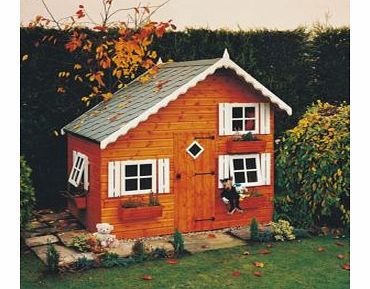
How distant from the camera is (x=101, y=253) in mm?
7824

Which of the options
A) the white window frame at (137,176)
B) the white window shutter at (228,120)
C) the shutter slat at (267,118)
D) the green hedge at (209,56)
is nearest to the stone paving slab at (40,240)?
the green hedge at (209,56)

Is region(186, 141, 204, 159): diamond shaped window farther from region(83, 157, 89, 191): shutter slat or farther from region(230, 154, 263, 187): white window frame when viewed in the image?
region(83, 157, 89, 191): shutter slat

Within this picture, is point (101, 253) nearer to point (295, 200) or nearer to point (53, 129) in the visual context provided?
point (53, 129)

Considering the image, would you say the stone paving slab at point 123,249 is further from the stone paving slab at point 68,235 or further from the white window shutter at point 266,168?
the white window shutter at point 266,168

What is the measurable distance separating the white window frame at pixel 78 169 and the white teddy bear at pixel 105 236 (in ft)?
3.31

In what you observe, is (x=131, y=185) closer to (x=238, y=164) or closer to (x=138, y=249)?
(x=138, y=249)

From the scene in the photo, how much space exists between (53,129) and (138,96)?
1.51m

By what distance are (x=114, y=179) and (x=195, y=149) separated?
4.32 ft

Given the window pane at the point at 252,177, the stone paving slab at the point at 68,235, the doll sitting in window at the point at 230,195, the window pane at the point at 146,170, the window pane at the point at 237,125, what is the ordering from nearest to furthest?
1. the stone paving slab at the point at 68,235
2. the window pane at the point at 146,170
3. the doll sitting in window at the point at 230,195
4. the window pane at the point at 237,125
5. the window pane at the point at 252,177

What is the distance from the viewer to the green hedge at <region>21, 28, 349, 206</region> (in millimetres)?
9133

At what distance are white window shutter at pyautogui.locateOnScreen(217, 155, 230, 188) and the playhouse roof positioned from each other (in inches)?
43.8

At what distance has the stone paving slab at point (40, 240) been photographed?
825 cm
